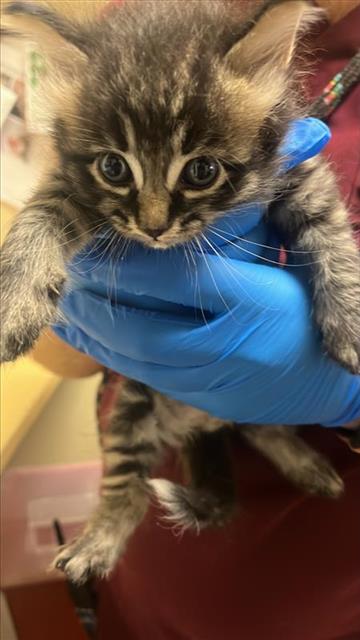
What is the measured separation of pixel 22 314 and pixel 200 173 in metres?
0.28

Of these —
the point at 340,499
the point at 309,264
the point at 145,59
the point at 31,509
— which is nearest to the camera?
the point at 145,59

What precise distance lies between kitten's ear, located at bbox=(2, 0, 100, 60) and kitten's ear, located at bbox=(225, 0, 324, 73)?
18 centimetres

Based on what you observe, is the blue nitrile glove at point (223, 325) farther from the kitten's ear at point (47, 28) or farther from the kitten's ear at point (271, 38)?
the kitten's ear at point (47, 28)

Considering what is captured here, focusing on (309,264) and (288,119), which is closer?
(288,119)

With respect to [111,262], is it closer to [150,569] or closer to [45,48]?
[45,48]

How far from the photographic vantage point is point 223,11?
894 mm

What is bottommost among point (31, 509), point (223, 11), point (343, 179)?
point (31, 509)

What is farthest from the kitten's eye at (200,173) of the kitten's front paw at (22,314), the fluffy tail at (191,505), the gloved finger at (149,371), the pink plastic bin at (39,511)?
the pink plastic bin at (39,511)

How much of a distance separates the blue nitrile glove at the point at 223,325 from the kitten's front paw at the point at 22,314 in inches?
4.0

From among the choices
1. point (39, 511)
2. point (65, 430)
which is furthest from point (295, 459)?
point (65, 430)

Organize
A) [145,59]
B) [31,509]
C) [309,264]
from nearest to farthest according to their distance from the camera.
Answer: [145,59]
[309,264]
[31,509]

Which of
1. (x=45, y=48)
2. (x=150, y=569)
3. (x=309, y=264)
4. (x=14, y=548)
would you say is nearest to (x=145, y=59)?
(x=45, y=48)

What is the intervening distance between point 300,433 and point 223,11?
787mm

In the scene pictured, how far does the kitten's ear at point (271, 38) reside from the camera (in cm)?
77
